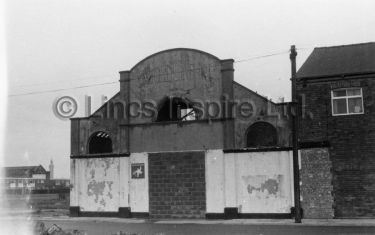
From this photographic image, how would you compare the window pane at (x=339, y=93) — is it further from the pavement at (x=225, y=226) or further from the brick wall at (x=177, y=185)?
the brick wall at (x=177, y=185)

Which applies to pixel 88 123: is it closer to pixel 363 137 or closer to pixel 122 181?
pixel 122 181

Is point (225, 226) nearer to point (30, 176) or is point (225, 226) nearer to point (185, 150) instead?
point (185, 150)

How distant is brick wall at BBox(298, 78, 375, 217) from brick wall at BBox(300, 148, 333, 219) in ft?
1.09

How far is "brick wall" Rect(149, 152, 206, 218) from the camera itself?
25516 millimetres

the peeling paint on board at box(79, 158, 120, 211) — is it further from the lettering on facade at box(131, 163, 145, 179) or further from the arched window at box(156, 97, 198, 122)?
the arched window at box(156, 97, 198, 122)

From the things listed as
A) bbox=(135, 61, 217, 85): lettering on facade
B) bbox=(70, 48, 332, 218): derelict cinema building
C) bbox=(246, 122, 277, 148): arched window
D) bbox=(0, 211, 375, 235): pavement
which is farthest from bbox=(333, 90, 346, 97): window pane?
bbox=(135, 61, 217, 85): lettering on facade

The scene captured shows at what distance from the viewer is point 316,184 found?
23547mm

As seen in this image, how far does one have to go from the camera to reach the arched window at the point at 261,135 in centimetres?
2480

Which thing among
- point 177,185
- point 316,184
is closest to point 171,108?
point 177,185

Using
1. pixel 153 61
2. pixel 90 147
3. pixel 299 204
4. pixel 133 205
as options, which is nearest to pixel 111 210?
pixel 133 205

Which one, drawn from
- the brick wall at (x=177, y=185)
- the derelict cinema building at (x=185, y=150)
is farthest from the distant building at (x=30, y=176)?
the brick wall at (x=177, y=185)

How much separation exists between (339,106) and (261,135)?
4.06m

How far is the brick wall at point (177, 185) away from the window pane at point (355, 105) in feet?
25.2

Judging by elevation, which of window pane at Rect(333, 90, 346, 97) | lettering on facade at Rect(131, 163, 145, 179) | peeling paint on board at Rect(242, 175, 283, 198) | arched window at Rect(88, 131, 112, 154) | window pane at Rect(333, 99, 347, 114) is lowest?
peeling paint on board at Rect(242, 175, 283, 198)
